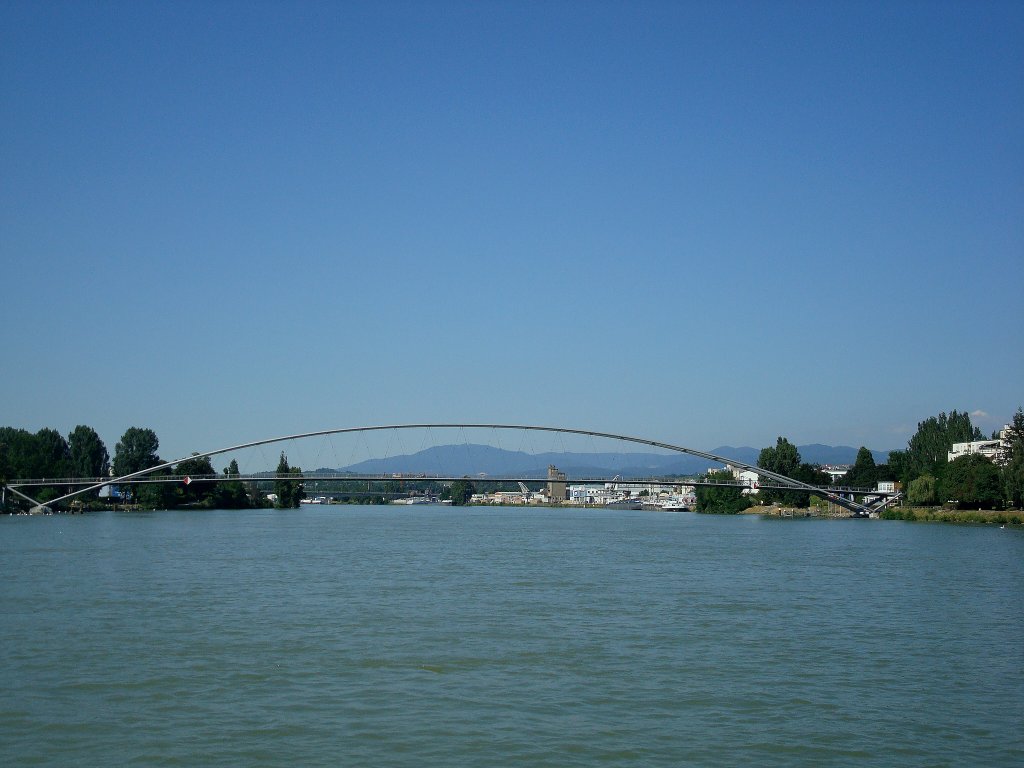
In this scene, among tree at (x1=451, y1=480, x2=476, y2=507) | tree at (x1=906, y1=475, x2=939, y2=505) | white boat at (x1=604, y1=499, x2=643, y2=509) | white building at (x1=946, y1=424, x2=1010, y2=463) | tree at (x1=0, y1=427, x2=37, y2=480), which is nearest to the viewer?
white building at (x1=946, y1=424, x2=1010, y2=463)

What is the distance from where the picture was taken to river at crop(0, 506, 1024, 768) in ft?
27.3

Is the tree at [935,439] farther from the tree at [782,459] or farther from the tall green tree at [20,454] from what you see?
the tall green tree at [20,454]

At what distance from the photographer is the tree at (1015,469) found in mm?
46688

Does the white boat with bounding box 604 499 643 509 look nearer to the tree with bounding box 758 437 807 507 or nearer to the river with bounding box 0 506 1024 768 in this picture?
the tree with bounding box 758 437 807 507

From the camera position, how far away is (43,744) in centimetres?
822

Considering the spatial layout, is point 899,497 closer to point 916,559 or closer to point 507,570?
point 916,559

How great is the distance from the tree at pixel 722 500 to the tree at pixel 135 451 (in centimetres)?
4286

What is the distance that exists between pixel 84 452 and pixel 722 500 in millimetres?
50817

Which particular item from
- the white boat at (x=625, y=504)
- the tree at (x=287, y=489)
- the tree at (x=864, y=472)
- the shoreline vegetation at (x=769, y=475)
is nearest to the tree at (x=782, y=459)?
the shoreline vegetation at (x=769, y=475)

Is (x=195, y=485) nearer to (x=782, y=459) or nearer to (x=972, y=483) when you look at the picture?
(x=782, y=459)

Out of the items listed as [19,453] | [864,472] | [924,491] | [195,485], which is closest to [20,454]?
[19,453]

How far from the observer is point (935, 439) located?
7219 centimetres

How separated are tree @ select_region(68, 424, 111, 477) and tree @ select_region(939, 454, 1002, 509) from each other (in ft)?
187

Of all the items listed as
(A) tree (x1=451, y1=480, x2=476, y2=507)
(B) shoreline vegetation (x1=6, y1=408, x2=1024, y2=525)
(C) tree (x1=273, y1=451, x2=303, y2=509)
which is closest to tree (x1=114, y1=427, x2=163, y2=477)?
(B) shoreline vegetation (x1=6, y1=408, x2=1024, y2=525)
